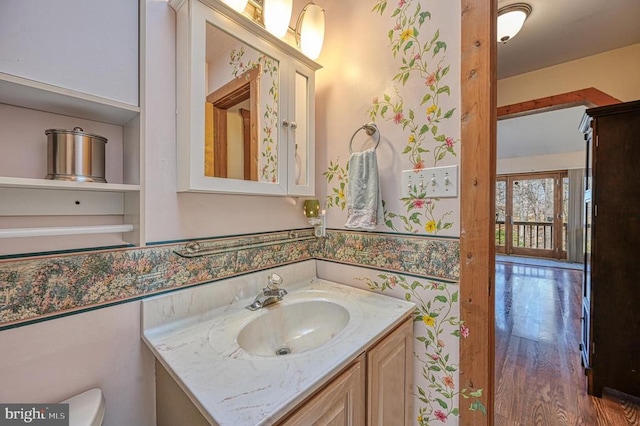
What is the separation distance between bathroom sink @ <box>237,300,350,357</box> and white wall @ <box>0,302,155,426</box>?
326 millimetres

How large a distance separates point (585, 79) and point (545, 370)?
7.52 ft

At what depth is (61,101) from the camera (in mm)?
644

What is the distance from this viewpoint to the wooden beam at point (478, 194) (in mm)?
934

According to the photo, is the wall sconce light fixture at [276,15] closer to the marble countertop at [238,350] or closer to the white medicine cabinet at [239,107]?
the white medicine cabinet at [239,107]

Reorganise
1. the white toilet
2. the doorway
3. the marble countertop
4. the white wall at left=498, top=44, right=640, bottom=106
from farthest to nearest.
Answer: the doorway, the white wall at left=498, top=44, right=640, bottom=106, the white toilet, the marble countertop

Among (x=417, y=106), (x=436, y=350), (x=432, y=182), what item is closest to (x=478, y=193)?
(x=432, y=182)

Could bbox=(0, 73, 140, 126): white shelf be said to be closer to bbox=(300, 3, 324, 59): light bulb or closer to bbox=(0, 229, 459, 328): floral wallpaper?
bbox=(0, 229, 459, 328): floral wallpaper

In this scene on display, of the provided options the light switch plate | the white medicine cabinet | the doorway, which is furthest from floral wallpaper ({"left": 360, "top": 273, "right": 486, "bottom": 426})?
the doorway

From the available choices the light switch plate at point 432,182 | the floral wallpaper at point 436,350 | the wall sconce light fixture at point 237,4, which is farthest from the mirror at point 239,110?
the floral wallpaper at point 436,350

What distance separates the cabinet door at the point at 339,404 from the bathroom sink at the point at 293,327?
26 centimetres

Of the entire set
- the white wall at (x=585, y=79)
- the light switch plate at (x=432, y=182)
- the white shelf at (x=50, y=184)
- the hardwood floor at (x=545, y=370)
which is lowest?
the hardwood floor at (x=545, y=370)

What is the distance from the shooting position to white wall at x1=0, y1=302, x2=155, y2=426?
2.11 feet

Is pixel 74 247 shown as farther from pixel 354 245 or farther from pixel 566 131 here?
pixel 566 131

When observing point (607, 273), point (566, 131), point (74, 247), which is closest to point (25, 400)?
point (74, 247)
